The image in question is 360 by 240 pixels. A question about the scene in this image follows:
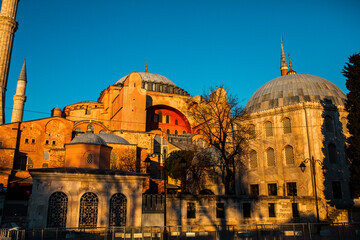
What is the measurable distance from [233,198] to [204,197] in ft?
7.14

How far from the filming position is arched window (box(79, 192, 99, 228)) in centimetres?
1473

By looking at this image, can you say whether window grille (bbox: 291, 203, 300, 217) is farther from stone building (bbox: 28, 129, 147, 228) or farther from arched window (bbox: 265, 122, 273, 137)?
stone building (bbox: 28, 129, 147, 228)

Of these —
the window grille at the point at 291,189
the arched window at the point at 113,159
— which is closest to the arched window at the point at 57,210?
the arched window at the point at 113,159

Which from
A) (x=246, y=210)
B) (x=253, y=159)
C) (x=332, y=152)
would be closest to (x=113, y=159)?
(x=253, y=159)

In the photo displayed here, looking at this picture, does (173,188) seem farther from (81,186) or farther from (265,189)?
(81,186)

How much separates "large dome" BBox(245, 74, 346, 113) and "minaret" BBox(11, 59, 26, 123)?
3153 centimetres

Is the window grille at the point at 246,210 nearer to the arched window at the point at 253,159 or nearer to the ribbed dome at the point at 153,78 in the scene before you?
the arched window at the point at 253,159

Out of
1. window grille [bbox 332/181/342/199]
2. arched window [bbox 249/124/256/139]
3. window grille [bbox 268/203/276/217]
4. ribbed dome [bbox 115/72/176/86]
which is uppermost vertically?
ribbed dome [bbox 115/72/176/86]

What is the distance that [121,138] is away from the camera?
33.7 m

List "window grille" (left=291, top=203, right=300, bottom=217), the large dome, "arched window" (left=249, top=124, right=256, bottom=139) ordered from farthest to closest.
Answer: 1. the large dome
2. "arched window" (left=249, top=124, right=256, bottom=139)
3. "window grille" (left=291, top=203, right=300, bottom=217)

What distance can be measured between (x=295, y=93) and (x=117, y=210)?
2049cm

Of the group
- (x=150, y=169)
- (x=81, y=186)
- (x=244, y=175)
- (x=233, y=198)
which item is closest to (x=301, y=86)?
(x=244, y=175)

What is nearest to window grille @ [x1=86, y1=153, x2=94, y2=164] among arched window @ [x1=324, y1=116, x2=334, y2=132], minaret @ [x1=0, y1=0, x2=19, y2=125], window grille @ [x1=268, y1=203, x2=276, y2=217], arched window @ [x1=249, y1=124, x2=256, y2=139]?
window grille @ [x1=268, y1=203, x2=276, y2=217]

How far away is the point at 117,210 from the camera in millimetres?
15367
